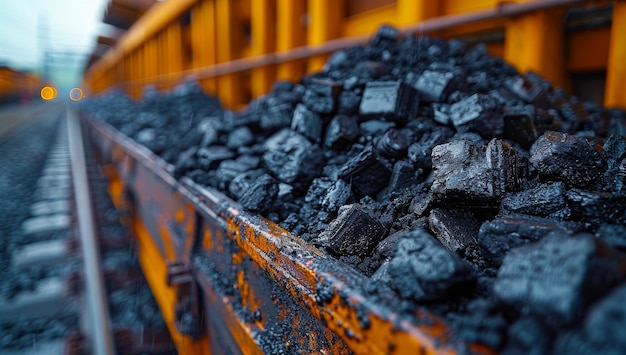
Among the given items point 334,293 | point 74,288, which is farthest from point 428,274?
point 74,288

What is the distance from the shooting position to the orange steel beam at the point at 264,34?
407 cm

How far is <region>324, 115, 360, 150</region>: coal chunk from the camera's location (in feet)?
5.85

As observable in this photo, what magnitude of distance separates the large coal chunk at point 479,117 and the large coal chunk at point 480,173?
0.41 meters

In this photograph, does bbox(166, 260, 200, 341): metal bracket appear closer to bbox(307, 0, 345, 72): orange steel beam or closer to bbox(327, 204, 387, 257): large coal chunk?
bbox(327, 204, 387, 257): large coal chunk

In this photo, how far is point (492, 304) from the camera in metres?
0.66

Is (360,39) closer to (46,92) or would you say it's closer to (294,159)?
(294,159)

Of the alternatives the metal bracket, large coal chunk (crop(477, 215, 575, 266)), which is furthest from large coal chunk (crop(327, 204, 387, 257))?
the metal bracket

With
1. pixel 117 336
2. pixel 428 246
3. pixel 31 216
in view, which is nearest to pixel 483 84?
pixel 428 246

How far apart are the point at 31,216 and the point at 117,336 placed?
3001 mm

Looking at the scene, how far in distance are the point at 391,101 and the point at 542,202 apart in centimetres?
92

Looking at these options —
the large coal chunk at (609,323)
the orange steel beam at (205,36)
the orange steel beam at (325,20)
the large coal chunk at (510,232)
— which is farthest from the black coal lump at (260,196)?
the orange steel beam at (205,36)

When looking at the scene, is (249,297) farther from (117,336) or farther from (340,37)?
(340,37)

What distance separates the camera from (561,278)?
1.95 feet

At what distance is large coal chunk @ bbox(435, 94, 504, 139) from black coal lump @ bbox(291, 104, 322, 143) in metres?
0.63
